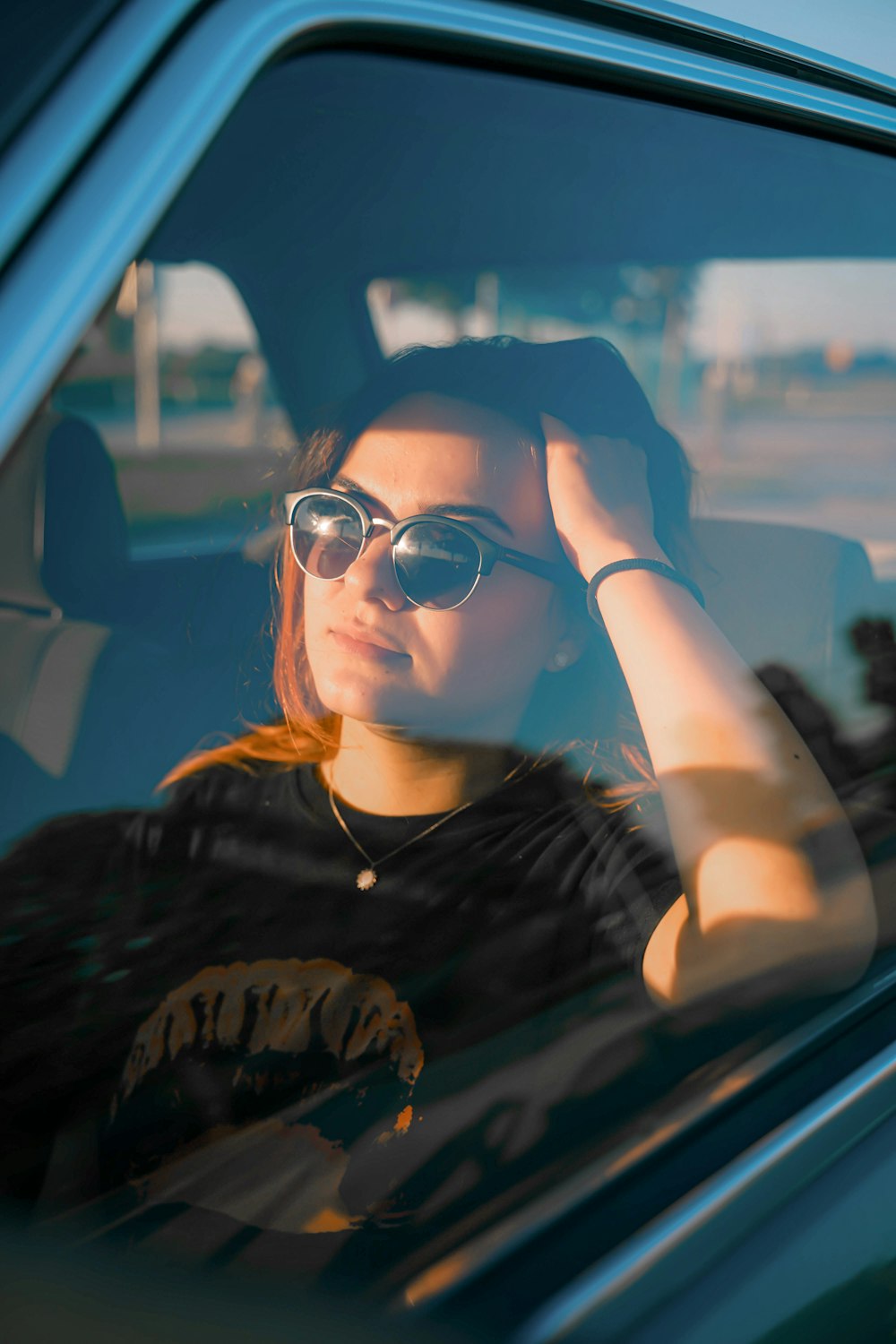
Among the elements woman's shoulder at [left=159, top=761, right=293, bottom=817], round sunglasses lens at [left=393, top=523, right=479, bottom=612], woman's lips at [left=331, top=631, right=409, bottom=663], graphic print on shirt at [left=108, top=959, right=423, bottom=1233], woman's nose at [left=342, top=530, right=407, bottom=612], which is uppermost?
round sunglasses lens at [left=393, top=523, right=479, bottom=612]

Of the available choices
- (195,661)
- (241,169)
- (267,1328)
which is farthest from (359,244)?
(267,1328)

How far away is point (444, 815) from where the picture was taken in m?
1.18

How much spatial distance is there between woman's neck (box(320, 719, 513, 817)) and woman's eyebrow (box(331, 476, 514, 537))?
24 cm

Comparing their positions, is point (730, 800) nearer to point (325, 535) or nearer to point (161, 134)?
point (325, 535)

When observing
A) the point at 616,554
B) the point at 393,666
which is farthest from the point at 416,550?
the point at 616,554

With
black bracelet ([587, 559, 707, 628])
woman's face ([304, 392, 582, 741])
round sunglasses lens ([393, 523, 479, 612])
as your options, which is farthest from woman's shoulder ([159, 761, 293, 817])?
black bracelet ([587, 559, 707, 628])

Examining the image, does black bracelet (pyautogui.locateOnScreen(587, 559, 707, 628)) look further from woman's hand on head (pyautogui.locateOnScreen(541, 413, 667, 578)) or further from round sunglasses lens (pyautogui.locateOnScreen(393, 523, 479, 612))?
round sunglasses lens (pyautogui.locateOnScreen(393, 523, 479, 612))

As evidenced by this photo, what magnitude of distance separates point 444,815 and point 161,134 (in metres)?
0.66

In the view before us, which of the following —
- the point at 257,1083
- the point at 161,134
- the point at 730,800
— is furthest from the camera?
the point at 730,800

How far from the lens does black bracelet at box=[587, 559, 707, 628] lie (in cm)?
130

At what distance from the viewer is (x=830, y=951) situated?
1249 mm

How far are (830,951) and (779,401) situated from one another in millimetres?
673

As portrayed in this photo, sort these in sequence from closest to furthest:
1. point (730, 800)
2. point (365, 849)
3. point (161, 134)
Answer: point (161, 134), point (365, 849), point (730, 800)

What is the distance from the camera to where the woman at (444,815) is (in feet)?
3.12
